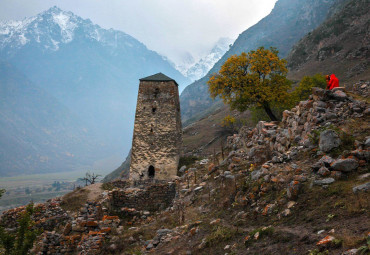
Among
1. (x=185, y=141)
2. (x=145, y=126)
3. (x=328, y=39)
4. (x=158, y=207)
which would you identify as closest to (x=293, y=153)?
(x=158, y=207)

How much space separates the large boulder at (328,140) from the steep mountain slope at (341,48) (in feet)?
175

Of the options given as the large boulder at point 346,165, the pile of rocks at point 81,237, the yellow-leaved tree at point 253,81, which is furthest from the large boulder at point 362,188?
the yellow-leaved tree at point 253,81

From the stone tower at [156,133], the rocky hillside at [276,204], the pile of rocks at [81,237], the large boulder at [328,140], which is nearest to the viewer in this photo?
the rocky hillside at [276,204]

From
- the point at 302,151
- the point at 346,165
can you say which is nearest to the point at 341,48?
the point at 302,151

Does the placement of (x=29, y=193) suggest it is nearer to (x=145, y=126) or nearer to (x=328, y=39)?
(x=145, y=126)

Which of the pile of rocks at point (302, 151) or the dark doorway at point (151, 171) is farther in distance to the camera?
the dark doorway at point (151, 171)

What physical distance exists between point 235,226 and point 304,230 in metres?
2.43

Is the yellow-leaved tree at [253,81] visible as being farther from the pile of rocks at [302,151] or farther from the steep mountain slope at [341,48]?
the steep mountain slope at [341,48]

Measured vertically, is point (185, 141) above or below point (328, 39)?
below

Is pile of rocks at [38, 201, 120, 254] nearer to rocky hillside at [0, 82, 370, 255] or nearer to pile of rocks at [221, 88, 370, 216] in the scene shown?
rocky hillside at [0, 82, 370, 255]

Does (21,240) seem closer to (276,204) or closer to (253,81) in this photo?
(276,204)

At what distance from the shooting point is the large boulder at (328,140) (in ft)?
28.1

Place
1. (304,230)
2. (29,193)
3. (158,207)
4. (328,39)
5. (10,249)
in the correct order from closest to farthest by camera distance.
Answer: (304,230) < (10,249) < (158,207) < (328,39) < (29,193)

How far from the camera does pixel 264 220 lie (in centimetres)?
713
